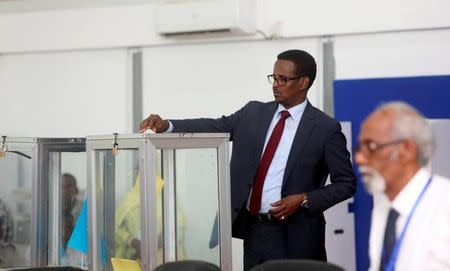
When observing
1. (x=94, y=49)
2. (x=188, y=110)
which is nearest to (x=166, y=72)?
(x=188, y=110)

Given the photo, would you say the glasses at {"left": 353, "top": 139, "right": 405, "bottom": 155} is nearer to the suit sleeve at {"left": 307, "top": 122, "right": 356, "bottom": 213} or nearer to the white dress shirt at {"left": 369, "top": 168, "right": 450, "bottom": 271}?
the white dress shirt at {"left": 369, "top": 168, "right": 450, "bottom": 271}

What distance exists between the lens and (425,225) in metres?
1.36

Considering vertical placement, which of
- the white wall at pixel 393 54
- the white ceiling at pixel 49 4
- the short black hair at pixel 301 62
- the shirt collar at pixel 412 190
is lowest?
the shirt collar at pixel 412 190

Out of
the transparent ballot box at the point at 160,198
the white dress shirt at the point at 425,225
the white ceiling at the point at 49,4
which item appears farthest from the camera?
the white ceiling at the point at 49,4

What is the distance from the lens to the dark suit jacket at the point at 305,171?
2.50 m

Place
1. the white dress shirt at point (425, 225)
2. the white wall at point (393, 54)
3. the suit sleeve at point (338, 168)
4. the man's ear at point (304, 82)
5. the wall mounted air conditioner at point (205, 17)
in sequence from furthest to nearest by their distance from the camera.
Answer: the wall mounted air conditioner at point (205, 17) → the white wall at point (393, 54) → the man's ear at point (304, 82) → the suit sleeve at point (338, 168) → the white dress shirt at point (425, 225)

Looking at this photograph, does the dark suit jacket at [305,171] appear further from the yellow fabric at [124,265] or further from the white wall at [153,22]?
the white wall at [153,22]

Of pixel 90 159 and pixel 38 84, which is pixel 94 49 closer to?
pixel 38 84

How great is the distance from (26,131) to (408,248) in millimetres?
3891

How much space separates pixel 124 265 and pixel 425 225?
3.94 feet

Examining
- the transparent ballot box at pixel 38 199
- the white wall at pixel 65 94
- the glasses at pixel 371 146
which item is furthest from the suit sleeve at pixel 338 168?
the white wall at pixel 65 94

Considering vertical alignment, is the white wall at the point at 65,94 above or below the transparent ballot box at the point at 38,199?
above

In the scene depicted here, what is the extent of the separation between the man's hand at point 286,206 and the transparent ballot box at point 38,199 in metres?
0.74

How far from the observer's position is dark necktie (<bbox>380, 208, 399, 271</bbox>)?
1390mm
